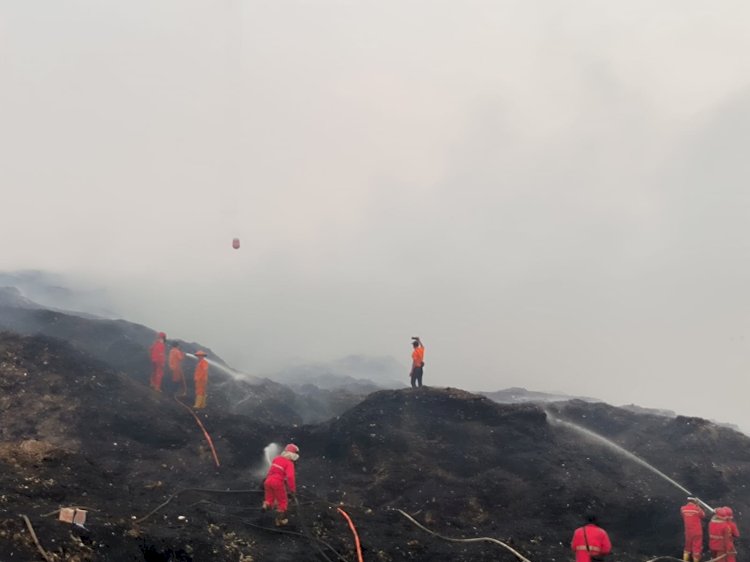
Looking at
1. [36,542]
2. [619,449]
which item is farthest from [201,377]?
[619,449]

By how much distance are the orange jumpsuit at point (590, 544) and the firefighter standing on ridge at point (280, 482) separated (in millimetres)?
5464

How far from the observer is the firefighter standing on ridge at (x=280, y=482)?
1150 cm

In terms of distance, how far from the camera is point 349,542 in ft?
38.0

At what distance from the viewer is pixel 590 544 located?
950 cm

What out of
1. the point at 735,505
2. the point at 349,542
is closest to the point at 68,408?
the point at 349,542

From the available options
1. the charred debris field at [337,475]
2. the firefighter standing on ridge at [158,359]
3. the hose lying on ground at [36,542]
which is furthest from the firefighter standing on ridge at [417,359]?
the hose lying on ground at [36,542]

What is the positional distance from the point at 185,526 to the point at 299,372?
49.7m

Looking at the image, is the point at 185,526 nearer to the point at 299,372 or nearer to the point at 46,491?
the point at 46,491

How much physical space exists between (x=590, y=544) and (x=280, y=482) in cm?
601

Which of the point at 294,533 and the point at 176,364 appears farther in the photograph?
the point at 176,364

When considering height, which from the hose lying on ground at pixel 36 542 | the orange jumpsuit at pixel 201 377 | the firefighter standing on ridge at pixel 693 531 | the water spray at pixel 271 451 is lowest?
the water spray at pixel 271 451

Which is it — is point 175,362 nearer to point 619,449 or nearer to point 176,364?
point 176,364

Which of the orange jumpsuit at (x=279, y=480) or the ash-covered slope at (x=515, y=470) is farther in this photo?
the ash-covered slope at (x=515, y=470)

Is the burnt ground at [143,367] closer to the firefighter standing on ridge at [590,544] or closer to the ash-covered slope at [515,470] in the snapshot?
the ash-covered slope at [515,470]
